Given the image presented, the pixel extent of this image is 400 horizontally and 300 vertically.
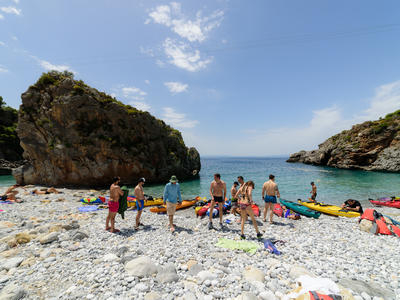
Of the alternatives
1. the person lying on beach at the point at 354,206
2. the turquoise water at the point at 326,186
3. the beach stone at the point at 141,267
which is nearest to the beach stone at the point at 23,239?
the beach stone at the point at 141,267

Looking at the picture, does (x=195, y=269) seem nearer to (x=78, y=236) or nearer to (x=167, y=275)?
(x=167, y=275)

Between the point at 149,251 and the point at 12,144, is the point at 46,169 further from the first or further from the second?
the point at 12,144

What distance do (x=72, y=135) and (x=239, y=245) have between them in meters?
27.3

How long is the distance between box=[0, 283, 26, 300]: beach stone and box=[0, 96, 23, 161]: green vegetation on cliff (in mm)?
60480

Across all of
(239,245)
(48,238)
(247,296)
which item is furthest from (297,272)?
(48,238)

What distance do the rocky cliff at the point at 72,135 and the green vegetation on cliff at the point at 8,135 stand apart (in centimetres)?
2886

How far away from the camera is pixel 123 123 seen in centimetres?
2723

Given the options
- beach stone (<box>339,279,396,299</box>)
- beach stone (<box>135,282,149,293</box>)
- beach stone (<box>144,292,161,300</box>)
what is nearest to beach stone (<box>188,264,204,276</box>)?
beach stone (<box>144,292,161,300</box>)

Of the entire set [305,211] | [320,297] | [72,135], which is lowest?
[305,211]

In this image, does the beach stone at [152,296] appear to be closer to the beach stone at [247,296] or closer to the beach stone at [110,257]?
the beach stone at [247,296]

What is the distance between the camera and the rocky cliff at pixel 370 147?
4247cm

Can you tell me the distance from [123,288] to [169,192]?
161 inches

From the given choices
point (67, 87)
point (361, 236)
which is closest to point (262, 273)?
point (361, 236)

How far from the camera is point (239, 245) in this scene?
5.95m
